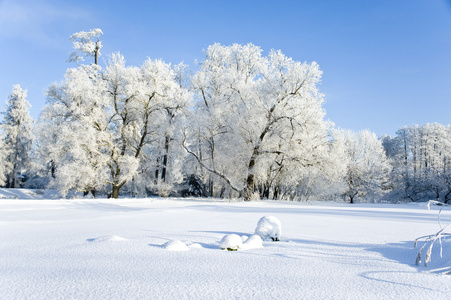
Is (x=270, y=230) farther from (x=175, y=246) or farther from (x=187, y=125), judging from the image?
(x=187, y=125)

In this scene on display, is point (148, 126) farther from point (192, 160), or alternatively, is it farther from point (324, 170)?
point (324, 170)

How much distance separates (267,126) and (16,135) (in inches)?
1136

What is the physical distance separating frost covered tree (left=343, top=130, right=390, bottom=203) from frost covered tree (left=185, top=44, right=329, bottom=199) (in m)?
13.8

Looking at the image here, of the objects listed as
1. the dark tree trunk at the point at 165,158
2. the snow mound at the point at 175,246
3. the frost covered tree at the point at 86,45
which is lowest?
the snow mound at the point at 175,246

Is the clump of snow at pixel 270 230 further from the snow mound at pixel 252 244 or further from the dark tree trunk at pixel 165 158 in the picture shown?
the dark tree trunk at pixel 165 158

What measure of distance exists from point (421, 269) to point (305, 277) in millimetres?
1005

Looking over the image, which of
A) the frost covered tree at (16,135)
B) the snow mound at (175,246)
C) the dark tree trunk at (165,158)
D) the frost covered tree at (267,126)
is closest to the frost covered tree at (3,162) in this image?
the frost covered tree at (16,135)

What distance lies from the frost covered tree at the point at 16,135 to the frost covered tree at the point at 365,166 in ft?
115

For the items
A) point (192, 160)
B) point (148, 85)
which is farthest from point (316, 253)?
point (192, 160)

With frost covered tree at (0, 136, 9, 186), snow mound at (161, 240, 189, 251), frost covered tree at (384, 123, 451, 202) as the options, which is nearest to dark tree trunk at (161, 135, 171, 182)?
snow mound at (161, 240, 189, 251)

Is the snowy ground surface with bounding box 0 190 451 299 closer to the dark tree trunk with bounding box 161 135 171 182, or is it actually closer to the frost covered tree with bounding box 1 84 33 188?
the dark tree trunk with bounding box 161 135 171 182

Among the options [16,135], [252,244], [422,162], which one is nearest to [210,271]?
[252,244]

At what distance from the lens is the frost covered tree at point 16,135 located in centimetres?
2838

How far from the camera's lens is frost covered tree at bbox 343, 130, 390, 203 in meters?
28.7
